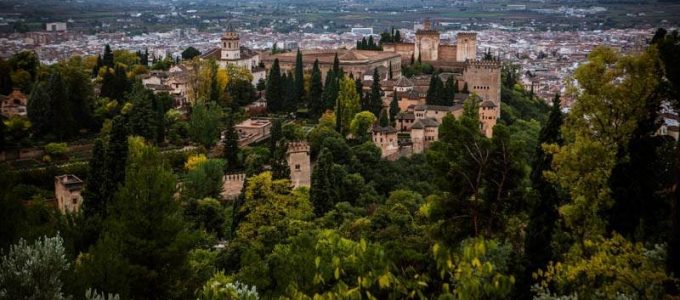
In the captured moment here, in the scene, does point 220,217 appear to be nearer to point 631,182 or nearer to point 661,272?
point 631,182

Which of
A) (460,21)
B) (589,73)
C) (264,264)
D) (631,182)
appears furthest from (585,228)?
(460,21)

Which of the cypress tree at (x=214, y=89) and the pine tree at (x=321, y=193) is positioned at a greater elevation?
the cypress tree at (x=214, y=89)

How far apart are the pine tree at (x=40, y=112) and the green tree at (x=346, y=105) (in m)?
10.9

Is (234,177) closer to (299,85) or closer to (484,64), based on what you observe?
(299,85)

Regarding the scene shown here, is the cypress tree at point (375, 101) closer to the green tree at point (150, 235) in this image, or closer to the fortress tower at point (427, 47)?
the fortress tower at point (427, 47)

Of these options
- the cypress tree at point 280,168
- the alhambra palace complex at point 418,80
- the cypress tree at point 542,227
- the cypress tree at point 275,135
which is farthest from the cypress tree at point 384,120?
the cypress tree at point 542,227

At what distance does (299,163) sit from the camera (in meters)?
26.5

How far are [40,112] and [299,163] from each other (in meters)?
10.2

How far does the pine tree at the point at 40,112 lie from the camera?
2934 centimetres

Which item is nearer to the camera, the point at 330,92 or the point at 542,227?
the point at 542,227

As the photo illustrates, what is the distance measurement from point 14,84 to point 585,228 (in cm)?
3115

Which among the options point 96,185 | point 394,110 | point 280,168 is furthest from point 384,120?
point 96,185

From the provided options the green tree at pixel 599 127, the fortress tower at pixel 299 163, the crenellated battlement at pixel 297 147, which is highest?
the green tree at pixel 599 127

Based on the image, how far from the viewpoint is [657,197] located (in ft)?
31.3
